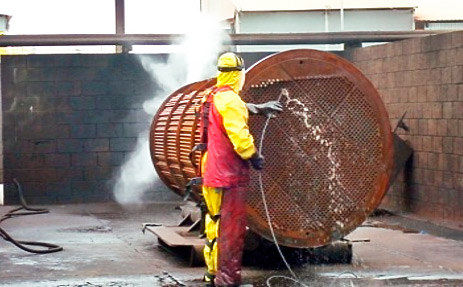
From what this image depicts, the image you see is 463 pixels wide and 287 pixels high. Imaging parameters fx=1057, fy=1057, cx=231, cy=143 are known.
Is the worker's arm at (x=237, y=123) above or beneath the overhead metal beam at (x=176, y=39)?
beneath

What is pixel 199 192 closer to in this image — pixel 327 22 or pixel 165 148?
pixel 165 148

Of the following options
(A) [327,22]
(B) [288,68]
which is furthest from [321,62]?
(A) [327,22]

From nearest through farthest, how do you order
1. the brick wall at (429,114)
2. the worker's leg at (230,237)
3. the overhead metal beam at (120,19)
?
the worker's leg at (230,237) → the brick wall at (429,114) → the overhead metal beam at (120,19)

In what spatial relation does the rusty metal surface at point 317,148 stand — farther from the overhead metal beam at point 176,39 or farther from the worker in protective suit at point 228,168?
the overhead metal beam at point 176,39

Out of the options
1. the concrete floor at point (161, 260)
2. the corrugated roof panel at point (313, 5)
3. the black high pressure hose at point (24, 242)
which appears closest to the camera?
the concrete floor at point (161, 260)

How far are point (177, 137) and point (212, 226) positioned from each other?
70.6 inches

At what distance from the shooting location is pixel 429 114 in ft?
42.0

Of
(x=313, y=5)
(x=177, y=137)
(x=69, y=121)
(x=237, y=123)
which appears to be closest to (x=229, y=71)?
(x=237, y=123)

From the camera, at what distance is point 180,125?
33.0 ft

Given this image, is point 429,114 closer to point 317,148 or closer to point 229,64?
point 317,148

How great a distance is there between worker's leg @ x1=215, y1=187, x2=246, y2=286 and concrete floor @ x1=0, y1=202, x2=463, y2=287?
334 millimetres

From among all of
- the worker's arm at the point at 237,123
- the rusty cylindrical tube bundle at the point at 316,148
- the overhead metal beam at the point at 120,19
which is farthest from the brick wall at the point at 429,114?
the worker's arm at the point at 237,123

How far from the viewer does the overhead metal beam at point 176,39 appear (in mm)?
15117

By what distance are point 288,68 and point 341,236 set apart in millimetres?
1534
